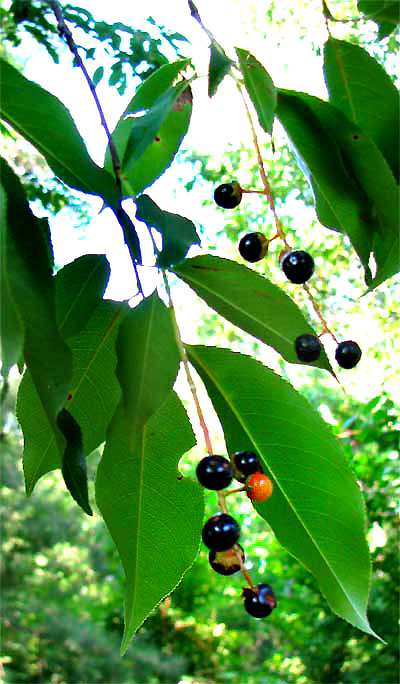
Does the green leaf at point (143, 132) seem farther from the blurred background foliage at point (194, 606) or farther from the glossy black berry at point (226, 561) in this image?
the blurred background foliage at point (194, 606)

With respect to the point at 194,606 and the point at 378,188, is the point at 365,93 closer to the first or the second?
the point at 378,188

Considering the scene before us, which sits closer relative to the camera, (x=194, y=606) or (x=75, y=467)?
(x=75, y=467)

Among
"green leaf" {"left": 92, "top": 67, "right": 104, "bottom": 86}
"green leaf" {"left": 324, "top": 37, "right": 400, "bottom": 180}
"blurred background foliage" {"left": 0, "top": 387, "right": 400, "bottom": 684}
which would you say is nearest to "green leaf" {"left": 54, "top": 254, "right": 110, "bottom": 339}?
"green leaf" {"left": 324, "top": 37, "right": 400, "bottom": 180}

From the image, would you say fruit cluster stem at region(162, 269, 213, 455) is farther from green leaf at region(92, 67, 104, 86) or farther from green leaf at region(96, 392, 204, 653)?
green leaf at region(92, 67, 104, 86)

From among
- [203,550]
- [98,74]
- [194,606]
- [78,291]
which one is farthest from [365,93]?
[194,606]

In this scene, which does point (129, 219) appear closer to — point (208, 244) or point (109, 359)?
point (109, 359)

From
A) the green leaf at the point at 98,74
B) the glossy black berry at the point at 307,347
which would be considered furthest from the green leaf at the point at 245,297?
the green leaf at the point at 98,74
